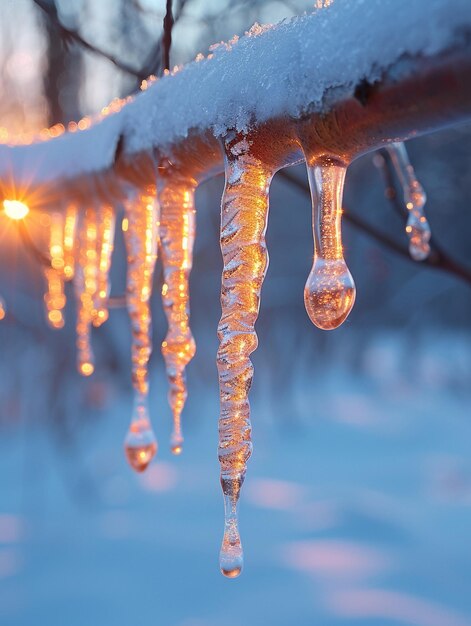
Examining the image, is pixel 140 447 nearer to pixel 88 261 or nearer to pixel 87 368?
pixel 88 261

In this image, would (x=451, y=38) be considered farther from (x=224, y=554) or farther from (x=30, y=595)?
(x=30, y=595)

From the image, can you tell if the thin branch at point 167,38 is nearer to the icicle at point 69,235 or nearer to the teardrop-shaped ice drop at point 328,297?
the icicle at point 69,235

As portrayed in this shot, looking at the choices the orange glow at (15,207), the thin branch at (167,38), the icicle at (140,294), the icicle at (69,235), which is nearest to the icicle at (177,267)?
the icicle at (140,294)

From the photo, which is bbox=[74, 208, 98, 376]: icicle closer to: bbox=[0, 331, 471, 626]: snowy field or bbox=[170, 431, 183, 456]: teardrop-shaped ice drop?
bbox=[170, 431, 183, 456]: teardrop-shaped ice drop

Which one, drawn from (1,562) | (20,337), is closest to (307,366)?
(20,337)

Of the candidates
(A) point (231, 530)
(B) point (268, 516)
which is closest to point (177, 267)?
(A) point (231, 530)

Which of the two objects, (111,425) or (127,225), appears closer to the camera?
(127,225)
